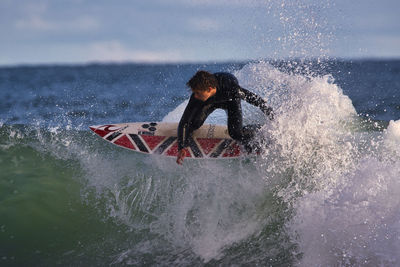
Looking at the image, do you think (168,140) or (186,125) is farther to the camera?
(168,140)

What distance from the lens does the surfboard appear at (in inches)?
230

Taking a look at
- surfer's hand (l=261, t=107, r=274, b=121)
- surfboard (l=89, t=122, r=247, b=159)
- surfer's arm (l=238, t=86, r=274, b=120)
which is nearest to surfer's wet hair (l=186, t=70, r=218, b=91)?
surfer's arm (l=238, t=86, r=274, b=120)

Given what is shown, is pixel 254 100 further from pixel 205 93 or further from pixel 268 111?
pixel 205 93

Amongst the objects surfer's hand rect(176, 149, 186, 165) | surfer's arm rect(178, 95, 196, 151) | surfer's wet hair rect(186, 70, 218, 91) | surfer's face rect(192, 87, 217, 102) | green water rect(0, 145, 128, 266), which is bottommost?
green water rect(0, 145, 128, 266)

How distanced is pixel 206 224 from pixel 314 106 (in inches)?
92.2

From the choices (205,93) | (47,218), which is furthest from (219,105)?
(47,218)

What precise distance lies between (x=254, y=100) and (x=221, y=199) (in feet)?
4.72

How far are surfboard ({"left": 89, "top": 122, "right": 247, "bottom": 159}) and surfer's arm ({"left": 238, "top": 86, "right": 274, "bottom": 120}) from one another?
80cm

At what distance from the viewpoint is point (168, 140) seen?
602cm

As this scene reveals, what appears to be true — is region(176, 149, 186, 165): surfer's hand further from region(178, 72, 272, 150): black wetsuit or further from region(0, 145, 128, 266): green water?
region(0, 145, 128, 266): green water

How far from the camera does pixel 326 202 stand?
4352 millimetres

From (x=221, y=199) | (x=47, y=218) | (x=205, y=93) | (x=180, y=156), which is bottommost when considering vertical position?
(x=47, y=218)

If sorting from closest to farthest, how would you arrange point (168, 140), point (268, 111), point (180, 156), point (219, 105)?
point (180, 156) < point (219, 105) < point (268, 111) < point (168, 140)

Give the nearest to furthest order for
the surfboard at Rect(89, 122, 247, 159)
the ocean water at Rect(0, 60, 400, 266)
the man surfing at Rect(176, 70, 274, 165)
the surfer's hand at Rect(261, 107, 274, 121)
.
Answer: the ocean water at Rect(0, 60, 400, 266)
the man surfing at Rect(176, 70, 274, 165)
the surfer's hand at Rect(261, 107, 274, 121)
the surfboard at Rect(89, 122, 247, 159)
